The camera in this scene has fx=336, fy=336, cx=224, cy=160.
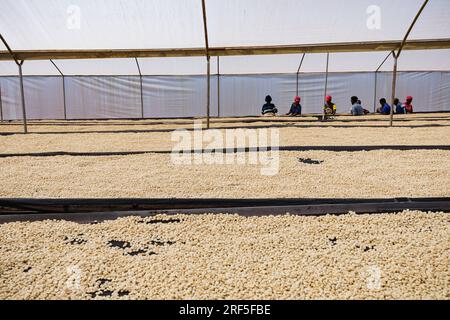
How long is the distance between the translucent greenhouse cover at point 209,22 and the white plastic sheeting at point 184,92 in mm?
4629

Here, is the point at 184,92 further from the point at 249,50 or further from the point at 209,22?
the point at 249,50

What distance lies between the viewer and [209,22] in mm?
6500

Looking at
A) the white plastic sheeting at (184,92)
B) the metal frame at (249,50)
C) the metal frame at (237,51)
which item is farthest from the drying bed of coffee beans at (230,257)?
the white plastic sheeting at (184,92)

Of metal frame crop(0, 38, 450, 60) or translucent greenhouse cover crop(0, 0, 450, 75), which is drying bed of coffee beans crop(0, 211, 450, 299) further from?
translucent greenhouse cover crop(0, 0, 450, 75)

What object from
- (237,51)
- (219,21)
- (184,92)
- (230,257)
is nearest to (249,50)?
(237,51)

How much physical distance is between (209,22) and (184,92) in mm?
5244

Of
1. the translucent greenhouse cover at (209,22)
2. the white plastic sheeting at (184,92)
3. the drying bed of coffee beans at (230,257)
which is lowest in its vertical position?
the drying bed of coffee beans at (230,257)

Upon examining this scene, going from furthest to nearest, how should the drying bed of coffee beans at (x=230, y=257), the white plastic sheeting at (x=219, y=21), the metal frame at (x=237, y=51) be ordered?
the white plastic sheeting at (x=219, y=21) < the metal frame at (x=237, y=51) < the drying bed of coffee beans at (x=230, y=257)

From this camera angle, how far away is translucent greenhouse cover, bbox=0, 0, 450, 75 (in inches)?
249

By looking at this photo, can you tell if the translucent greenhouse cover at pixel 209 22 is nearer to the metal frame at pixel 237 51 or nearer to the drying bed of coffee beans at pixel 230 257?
the metal frame at pixel 237 51

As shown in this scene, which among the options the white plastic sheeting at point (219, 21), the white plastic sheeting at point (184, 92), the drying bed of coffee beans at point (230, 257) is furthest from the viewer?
the white plastic sheeting at point (184, 92)

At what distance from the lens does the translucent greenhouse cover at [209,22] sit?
6.32 m

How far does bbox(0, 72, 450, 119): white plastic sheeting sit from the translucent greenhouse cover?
15.2 ft
